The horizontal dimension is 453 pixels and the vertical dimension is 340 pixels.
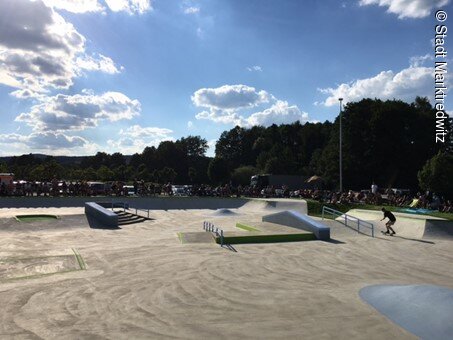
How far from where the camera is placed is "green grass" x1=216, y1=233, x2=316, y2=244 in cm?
1512

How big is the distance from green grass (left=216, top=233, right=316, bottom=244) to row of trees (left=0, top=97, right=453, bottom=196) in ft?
69.0

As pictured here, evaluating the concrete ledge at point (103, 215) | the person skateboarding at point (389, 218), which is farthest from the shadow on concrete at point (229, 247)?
the concrete ledge at point (103, 215)

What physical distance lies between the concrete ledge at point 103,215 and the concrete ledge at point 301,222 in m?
8.11

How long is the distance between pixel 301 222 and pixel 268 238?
2.71 meters

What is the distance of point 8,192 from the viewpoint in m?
29.3

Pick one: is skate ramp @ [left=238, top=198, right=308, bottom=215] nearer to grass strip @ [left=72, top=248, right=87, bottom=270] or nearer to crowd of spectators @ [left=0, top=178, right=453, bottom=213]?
crowd of spectators @ [left=0, top=178, right=453, bottom=213]

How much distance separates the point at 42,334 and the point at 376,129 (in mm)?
49804

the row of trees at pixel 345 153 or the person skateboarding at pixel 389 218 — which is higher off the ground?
the row of trees at pixel 345 153

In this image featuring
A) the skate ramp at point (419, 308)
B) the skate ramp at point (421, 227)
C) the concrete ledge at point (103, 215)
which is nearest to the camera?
the skate ramp at point (419, 308)

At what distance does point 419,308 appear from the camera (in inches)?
265

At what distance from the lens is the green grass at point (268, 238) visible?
49.6ft

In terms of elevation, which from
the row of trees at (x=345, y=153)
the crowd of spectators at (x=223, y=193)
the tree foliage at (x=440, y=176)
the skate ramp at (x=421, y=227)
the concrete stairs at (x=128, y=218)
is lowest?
the concrete stairs at (x=128, y=218)

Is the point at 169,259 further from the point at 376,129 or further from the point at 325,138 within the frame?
the point at 325,138

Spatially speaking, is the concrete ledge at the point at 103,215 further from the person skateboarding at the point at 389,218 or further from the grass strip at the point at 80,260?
the person skateboarding at the point at 389,218
